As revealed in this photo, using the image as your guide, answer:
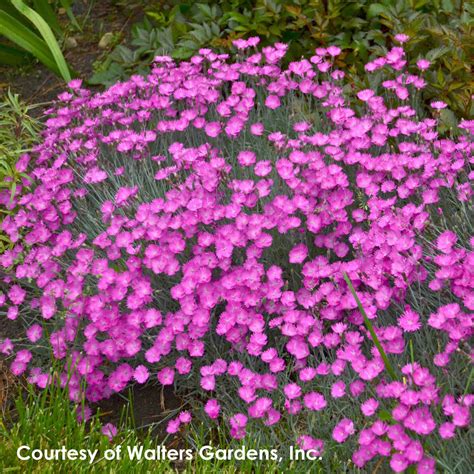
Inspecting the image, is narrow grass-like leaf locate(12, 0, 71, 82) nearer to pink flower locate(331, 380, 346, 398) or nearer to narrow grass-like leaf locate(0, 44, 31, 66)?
narrow grass-like leaf locate(0, 44, 31, 66)

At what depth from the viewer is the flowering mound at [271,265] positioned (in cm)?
251

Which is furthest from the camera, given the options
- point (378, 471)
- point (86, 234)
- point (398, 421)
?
point (86, 234)

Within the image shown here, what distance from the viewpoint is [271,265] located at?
121 inches

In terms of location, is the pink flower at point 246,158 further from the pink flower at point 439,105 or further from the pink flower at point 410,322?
the pink flower at point 410,322

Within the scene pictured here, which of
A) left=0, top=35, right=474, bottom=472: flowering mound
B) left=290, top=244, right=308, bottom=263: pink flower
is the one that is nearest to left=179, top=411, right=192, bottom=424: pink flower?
left=0, top=35, right=474, bottom=472: flowering mound

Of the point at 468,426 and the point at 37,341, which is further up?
the point at 468,426

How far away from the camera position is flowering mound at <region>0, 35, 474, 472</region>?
2.51 m

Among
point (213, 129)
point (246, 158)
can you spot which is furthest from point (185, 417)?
point (213, 129)

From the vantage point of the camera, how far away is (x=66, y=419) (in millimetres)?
2781

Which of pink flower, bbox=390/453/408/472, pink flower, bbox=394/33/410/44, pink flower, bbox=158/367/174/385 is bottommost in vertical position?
pink flower, bbox=158/367/174/385

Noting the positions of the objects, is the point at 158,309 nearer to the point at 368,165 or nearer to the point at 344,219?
the point at 344,219

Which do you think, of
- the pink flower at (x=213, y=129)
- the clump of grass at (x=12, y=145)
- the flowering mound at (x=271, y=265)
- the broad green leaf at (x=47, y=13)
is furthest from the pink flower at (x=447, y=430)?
the broad green leaf at (x=47, y=13)

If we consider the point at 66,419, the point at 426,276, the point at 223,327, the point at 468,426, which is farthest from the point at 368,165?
the point at 66,419

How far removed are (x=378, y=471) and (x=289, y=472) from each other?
0.28 metres
